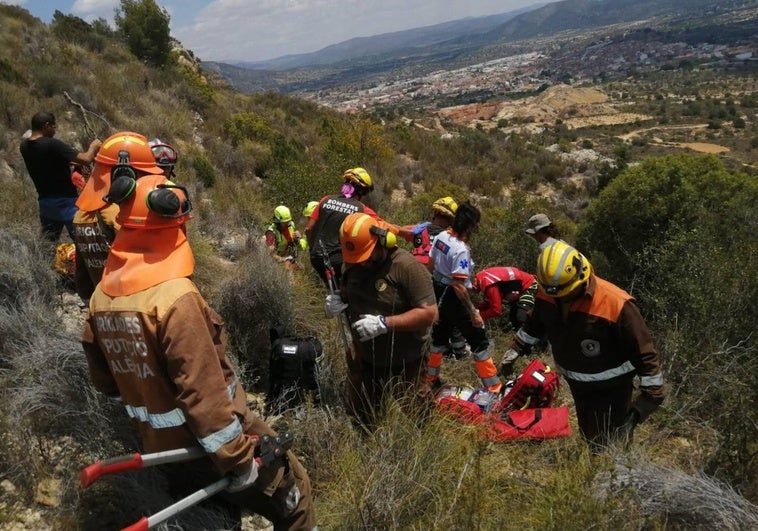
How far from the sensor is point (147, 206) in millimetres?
1980

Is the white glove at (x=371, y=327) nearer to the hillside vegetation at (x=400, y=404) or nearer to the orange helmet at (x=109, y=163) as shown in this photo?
the hillside vegetation at (x=400, y=404)

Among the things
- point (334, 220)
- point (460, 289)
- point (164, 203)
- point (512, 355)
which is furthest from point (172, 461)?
point (334, 220)

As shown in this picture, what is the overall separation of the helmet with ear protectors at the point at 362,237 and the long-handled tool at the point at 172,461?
1321 millimetres

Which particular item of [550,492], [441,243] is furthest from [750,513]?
[441,243]

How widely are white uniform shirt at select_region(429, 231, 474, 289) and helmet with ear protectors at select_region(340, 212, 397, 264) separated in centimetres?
136

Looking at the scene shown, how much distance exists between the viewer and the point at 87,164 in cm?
433

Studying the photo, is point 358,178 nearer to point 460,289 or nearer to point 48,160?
point 460,289

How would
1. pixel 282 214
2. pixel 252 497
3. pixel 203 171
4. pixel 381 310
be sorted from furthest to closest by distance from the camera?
pixel 203 171, pixel 282 214, pixel 381 310, pixel 252 497

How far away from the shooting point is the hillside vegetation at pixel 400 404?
2.27 meters

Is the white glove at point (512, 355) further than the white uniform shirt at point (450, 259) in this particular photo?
No

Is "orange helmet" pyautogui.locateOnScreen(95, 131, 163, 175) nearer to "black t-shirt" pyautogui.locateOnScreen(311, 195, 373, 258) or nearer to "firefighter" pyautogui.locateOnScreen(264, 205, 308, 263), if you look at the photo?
"black t-shirt" pyautogui.locateOnScreen(311, 195, 373, 258)

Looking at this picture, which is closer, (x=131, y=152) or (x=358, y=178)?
(x=131, y=152)

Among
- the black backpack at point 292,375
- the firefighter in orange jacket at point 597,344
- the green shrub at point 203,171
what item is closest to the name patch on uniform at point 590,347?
the firefighter in orange jacket at point 597,344

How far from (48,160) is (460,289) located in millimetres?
3761
